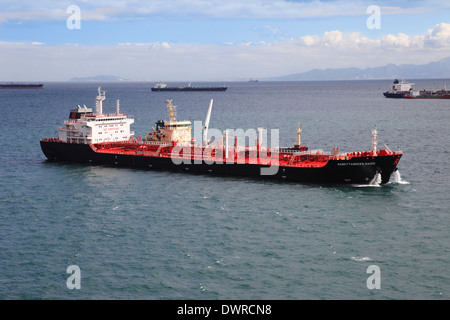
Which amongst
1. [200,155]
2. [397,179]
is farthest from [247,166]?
[397,179]

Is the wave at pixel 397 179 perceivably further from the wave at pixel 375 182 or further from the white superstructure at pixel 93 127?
the white superstructure at pixel 93 127

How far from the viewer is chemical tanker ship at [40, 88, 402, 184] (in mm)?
52781

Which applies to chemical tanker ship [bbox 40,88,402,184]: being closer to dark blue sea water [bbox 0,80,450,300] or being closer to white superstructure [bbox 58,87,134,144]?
white superstructure [bbox 58,87,134,144]

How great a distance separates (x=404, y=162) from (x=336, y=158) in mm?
16522

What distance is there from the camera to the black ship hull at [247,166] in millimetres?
A: 52219

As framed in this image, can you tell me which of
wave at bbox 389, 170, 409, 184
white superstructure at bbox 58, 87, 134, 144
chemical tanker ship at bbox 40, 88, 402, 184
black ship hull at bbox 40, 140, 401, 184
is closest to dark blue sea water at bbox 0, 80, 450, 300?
wave at bbox 389, 170, 409, 184

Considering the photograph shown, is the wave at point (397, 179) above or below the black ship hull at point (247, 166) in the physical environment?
below

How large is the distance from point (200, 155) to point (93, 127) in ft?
64.4

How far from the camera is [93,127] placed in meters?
71.3

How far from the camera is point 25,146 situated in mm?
85500

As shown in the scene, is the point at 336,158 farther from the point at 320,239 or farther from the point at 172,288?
the point at 172,288

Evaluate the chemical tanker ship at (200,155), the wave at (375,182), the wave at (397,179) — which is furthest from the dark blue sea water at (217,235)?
the chemical tanker ship at (200,155)

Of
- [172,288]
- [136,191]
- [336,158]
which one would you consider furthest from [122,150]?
[172,288]

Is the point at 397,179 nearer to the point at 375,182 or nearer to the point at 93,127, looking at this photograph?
the point at 375,182
